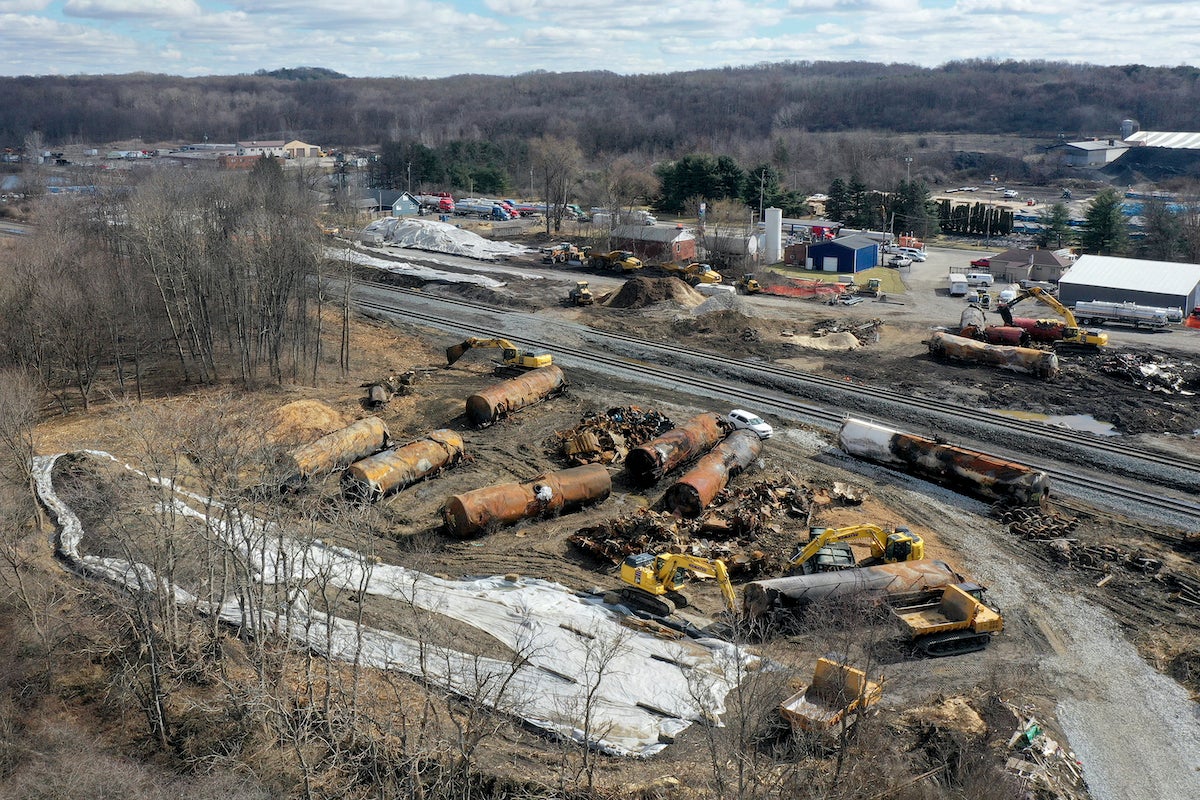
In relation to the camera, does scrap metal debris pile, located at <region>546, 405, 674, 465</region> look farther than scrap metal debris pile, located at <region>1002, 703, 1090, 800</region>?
Yes

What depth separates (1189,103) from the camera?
7303 inches

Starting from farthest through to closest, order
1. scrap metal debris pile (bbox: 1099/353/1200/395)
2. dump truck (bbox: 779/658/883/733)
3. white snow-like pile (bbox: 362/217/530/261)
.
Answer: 1. white snow-like pile (bbox: 362/217/530/261)
2. scrap metal debris pile (bbox: 1099/353/1200/395)
3. dump truck (bbox: 779/658/883/733)

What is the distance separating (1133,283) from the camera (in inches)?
2245

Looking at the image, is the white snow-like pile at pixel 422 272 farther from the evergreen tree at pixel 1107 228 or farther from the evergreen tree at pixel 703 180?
the evergreen tree at pixel 1107 228

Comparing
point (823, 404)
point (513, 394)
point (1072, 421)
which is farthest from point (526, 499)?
point (1072, 421)

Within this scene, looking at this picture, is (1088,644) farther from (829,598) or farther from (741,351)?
(741,351)

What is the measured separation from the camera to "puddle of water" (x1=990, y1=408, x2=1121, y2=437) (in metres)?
38.2

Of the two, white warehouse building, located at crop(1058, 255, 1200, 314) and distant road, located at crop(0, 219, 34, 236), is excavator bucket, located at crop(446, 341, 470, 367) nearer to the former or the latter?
white warehouse building, located at crop(1058, 255, 1200, 314)

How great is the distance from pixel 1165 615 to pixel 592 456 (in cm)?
1792

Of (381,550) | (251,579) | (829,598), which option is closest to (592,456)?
(381,550)

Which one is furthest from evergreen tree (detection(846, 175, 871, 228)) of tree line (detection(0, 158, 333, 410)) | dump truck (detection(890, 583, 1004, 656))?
dump truck (detection(890, 583, 1004, 656))

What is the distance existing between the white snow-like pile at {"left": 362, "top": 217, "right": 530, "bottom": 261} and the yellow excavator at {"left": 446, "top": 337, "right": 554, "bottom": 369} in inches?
1157

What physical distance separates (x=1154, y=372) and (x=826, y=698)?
3268 cm

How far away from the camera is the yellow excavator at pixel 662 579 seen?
24.6m
